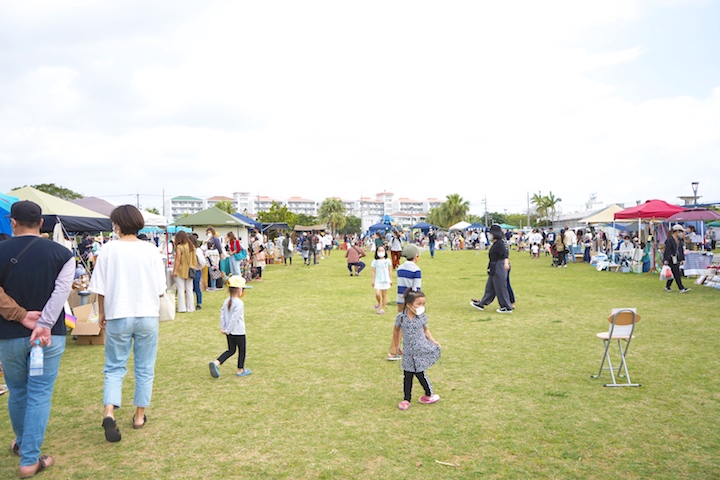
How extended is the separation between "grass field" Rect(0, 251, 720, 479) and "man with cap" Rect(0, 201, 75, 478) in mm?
373

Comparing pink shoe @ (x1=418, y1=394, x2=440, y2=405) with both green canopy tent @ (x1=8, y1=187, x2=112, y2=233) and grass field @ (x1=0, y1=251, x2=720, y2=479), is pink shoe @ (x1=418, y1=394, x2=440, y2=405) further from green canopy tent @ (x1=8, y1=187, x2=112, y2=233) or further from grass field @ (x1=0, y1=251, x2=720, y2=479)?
green canopy tent @ (x1=8, y1=187, x2=112, y2=233)

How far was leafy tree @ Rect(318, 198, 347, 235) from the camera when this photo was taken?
318 ft

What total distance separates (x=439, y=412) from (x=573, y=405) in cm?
136

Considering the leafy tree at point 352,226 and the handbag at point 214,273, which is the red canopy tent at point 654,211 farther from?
the leafy tree at point 352,226

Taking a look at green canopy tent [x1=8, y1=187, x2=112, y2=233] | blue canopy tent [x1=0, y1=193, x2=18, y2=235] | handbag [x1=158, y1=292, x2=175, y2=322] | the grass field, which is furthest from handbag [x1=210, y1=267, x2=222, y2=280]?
blue canopy tent [x1=0, y1=193, x2=18, y2=235]

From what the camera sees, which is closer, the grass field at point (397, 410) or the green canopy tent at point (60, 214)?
the grass field at point (397, 410)

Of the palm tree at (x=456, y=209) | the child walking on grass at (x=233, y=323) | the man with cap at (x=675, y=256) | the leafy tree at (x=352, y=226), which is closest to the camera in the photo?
the child walking on grass at (x=233, y=323)

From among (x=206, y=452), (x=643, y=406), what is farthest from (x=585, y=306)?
(x=206, y=452)

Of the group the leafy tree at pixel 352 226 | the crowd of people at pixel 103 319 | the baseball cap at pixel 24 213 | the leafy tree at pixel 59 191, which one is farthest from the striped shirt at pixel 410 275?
the leafy tree at pixel 352 226

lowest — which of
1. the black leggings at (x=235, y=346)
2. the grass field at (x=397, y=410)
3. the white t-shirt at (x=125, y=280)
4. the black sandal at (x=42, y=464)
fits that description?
the grass field at (x=397, y=410)

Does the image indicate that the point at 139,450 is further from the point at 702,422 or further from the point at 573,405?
the point at 702,422

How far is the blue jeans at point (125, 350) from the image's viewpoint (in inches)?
162

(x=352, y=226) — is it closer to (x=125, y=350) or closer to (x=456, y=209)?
(x=456, y=209)

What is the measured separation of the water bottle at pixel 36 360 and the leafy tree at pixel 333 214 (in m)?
91.9
